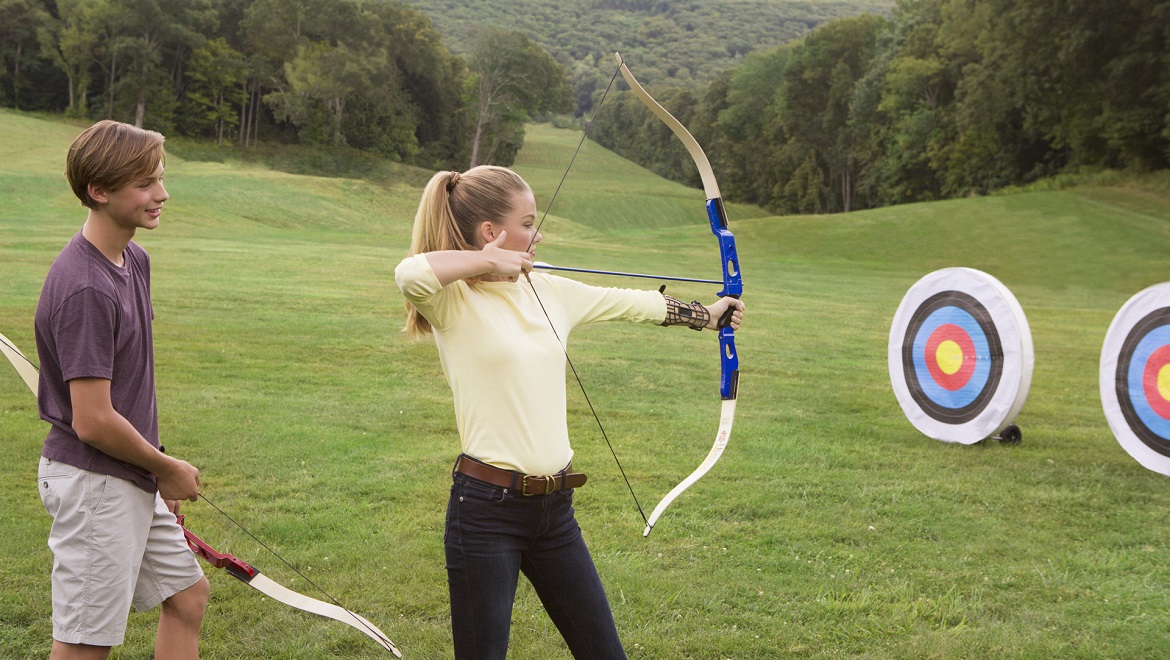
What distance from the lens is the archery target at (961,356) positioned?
589 centimetres

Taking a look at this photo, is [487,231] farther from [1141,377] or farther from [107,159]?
[1141,377]

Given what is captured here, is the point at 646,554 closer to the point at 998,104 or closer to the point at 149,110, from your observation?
the point at 998,104

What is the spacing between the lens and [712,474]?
5.32m

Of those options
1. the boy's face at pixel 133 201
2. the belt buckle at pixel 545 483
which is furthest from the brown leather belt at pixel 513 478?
the boy's face at pixel 133 201

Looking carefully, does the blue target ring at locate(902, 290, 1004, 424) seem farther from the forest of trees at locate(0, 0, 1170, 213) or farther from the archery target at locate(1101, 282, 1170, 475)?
the forest of trees at locate(0, 0, 1170, 213)

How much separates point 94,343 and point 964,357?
5509 mm

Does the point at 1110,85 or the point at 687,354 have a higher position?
the point at 1110,85

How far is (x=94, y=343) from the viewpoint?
186 centimetres

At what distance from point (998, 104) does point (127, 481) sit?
38.0m

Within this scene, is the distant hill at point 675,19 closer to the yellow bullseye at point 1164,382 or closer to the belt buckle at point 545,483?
→ the yellow bullseye at point 1164,382

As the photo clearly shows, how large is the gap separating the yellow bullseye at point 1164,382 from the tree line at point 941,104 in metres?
13.0

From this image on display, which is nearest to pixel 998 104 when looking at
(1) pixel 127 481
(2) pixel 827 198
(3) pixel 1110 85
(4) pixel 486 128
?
(3) pixel 1110 85

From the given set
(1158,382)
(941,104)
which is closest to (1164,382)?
(1158,382)

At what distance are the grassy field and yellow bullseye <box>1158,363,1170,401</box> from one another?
479 millimetres
